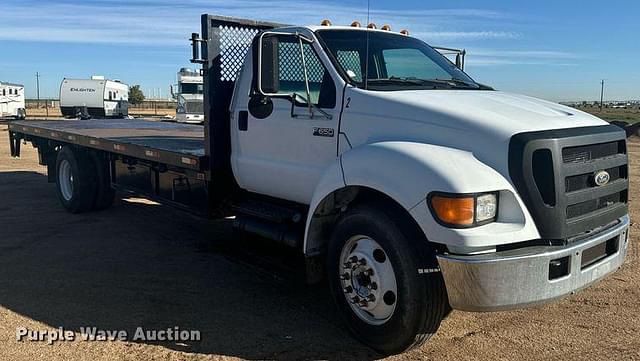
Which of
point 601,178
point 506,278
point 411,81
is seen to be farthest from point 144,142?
point 601,178

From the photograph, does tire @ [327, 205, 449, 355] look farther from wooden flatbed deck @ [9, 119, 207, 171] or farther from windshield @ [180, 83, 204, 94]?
windshield @ [180, 83, 204, 94]

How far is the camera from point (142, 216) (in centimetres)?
841

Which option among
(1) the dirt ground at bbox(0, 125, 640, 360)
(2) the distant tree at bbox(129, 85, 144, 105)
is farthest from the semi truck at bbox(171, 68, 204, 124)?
(2) the distant tree at bbox(129, 85, 144, 105)

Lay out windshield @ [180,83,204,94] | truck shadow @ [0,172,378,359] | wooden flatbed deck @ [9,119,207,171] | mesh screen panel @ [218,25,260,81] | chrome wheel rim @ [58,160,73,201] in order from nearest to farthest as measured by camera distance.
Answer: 1. truck shadow @ [0,172,378,359]
2. mesh screen panel @ [218,25,260,81]
3. wooden flatbed deck @ [9,119,207,171]
4. chrome wheel rim @ [58,160,73,201]
5. windshield @ [180,83,204,94]

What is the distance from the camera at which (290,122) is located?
4613 mm

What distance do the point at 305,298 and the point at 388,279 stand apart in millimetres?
1463

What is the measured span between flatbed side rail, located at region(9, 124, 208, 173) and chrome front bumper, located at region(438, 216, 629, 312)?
9.75 ft

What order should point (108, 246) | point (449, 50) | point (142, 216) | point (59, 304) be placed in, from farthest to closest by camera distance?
point (142, 216)
point (108, 246)
point (449, 50)
point (59, 304)

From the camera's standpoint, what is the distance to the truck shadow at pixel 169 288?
4.16 meters

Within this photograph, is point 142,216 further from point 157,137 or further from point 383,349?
point 383,349

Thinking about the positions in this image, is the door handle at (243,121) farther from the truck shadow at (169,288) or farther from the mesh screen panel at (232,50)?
the truck shadow at (169,288)

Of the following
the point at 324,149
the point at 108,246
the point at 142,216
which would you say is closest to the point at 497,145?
the point at 324,149

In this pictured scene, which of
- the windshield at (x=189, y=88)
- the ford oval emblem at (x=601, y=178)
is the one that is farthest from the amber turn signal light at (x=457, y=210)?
the windshield at (x=189, y=88)

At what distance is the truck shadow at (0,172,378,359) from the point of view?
4160 millimetres
